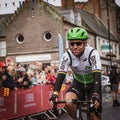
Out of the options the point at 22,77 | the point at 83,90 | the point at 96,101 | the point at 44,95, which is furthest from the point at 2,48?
the point at 96,101

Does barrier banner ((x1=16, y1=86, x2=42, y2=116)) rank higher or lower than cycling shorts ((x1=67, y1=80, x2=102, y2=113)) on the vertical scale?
lower

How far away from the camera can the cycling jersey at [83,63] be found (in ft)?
21.4

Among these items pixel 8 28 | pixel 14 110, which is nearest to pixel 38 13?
pixel 8 28

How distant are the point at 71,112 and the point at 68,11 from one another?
4698 centimetres

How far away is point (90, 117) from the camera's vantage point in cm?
630

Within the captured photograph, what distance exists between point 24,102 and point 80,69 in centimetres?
635

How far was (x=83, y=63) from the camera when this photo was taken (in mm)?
6645

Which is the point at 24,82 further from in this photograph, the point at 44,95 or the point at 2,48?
the point at 2,48

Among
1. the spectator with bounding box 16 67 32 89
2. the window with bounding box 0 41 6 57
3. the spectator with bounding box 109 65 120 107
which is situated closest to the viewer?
the spectator with bounding box 16 67 32 89

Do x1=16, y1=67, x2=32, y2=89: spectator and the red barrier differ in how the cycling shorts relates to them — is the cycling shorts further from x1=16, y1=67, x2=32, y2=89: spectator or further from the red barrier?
x1=16, y1=67, x2=32, y2=89: spectator

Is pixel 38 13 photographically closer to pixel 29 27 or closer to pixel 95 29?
pixel 29 27

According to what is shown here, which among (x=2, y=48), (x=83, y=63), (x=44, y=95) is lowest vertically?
(x=44, y=95)

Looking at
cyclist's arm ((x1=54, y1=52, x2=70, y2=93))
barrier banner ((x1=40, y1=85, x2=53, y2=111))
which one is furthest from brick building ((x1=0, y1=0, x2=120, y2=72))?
cyclist's arm ((x1=54, y1=52, x2=70, y2=93))

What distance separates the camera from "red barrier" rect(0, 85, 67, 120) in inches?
454
